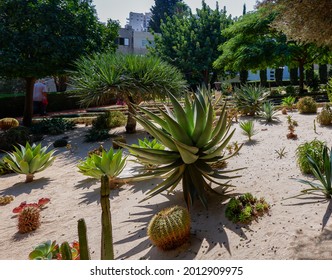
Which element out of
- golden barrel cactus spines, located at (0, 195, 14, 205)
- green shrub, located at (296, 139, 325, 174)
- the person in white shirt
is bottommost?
golden barrel cactus spines, located at (0, 195, 14, 205)

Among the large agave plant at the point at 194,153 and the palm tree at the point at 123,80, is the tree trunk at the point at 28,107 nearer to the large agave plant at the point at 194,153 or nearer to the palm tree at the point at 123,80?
the palm tree at the point at 123,80

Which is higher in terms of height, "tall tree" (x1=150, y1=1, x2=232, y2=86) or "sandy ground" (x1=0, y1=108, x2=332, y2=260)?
"tall tree" (x1=150, y1=1, x2=232, y2=86)

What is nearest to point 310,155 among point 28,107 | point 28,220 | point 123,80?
point 28,220

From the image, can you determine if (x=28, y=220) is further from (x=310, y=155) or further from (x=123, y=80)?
(x=123, y=80)

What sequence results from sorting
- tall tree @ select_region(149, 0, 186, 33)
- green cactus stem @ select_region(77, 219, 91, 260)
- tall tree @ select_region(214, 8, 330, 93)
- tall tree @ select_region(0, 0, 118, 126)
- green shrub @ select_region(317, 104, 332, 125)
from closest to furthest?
green cactus stem @ select_region(77, 219, 91, 260), green shrub @ select_region(317, 104, 332, 125), tall tree @ select_region(0, 0, 118, 126), tall tree @ select_region(214, 8, 330, 93), tall tree @ select_region(149, 0, 186, 33)

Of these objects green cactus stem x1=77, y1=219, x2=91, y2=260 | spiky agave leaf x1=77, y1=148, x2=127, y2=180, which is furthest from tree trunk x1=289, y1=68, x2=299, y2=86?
green cactus stem x1=77, y1=219, x2=91, y2=260

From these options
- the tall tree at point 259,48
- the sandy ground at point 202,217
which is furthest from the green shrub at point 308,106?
the tall tree at point 259,48

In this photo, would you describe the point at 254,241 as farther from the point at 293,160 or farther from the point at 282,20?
the point at 282,20

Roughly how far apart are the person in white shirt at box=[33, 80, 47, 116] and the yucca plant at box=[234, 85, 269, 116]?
1054 centimetres

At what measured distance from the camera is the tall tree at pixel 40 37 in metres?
11.3

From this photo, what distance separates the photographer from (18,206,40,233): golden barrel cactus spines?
13.7 feet

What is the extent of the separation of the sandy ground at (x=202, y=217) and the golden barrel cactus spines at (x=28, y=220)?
0.30 ft

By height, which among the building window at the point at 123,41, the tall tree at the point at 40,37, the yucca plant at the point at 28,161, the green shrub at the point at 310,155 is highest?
the building window at the point at 123,41

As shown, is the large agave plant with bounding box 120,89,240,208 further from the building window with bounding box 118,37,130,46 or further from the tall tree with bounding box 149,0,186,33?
the tall tree with bounding box 149,0,186,33
